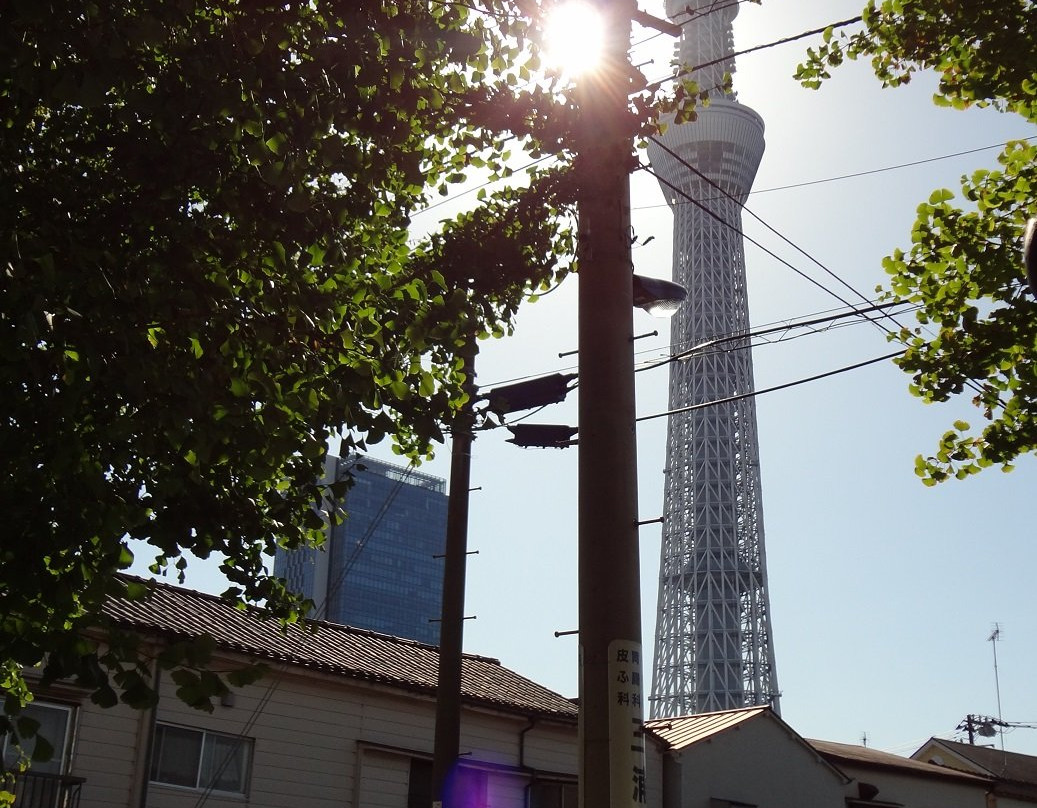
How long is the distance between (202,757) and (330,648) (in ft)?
12.8

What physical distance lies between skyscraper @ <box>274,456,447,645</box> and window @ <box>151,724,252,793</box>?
137667 mm

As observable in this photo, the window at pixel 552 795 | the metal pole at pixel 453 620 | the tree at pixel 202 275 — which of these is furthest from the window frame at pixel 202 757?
the tree at pixel 202 275

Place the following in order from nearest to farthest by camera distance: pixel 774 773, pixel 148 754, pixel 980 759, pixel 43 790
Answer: pixel 43 790 < pixel 148 754 < pixel 774 773 < pixel 980 759

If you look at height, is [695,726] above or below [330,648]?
below

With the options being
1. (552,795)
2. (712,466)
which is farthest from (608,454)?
(712,466)

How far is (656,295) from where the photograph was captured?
8.88 metres

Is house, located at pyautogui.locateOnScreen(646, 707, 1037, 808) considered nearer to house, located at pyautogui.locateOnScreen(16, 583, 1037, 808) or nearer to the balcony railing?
house, located at pyautogui.locateOnScreen(16, 583, 1037, 808)

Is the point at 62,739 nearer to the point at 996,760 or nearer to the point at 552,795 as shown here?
the point at 552,795

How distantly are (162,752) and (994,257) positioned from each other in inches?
524

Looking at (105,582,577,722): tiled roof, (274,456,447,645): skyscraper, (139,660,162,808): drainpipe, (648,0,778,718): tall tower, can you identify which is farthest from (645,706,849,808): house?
(274,456,447,645): skyscraper

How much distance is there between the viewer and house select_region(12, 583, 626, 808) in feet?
55.3

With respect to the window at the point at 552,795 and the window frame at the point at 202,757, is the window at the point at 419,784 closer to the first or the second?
the window at the point at 552,795

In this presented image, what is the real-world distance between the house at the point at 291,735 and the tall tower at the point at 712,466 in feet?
236

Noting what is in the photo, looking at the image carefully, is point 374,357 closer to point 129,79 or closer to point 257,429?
point 257,429
